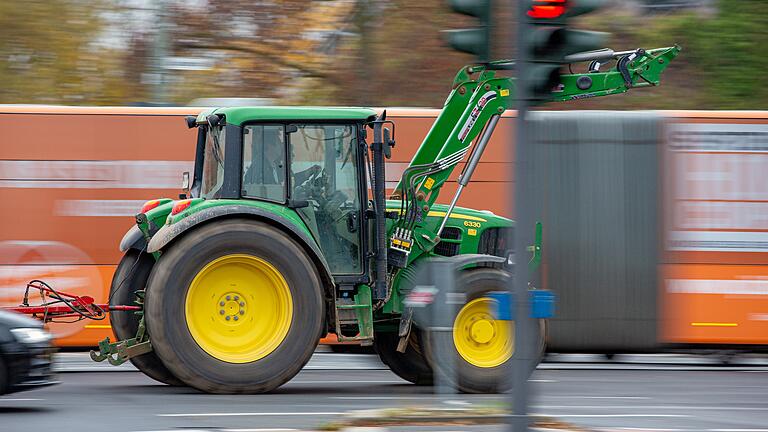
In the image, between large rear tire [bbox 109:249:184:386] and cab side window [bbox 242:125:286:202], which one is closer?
cab side window [bbox 242:125:286:202]

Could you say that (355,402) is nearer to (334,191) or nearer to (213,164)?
(334,191)

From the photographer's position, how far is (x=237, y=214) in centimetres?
1162

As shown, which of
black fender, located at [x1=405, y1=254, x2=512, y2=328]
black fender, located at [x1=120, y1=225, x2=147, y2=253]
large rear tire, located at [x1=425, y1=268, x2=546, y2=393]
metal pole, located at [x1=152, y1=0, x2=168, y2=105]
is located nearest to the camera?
black fender, located at [x1=405, y1=254, x2=512, y2=328]

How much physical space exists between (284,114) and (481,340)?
279 cm

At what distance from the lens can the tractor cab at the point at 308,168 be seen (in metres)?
11.9

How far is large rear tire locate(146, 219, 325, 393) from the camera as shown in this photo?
1134cm

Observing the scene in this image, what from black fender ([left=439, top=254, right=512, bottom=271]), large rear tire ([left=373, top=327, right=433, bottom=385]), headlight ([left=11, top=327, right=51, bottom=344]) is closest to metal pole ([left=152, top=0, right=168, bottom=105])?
large rear tire ([left=373, top=327, right=433, bottom=385])

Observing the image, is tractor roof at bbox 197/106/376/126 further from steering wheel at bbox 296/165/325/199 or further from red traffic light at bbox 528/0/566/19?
red traffic light at bbox 528/0/566/19

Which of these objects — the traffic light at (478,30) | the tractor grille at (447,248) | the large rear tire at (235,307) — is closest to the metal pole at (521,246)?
the traffic light at (478,30)

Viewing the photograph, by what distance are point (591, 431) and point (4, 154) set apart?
8972 millimetres

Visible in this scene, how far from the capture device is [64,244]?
50.1ft

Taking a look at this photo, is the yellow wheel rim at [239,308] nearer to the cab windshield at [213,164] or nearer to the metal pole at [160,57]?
the cab windshield at [213,164]

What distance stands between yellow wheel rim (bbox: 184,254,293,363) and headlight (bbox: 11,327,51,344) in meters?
1.42

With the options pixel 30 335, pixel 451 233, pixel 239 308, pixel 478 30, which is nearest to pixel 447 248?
pixel 451 233
